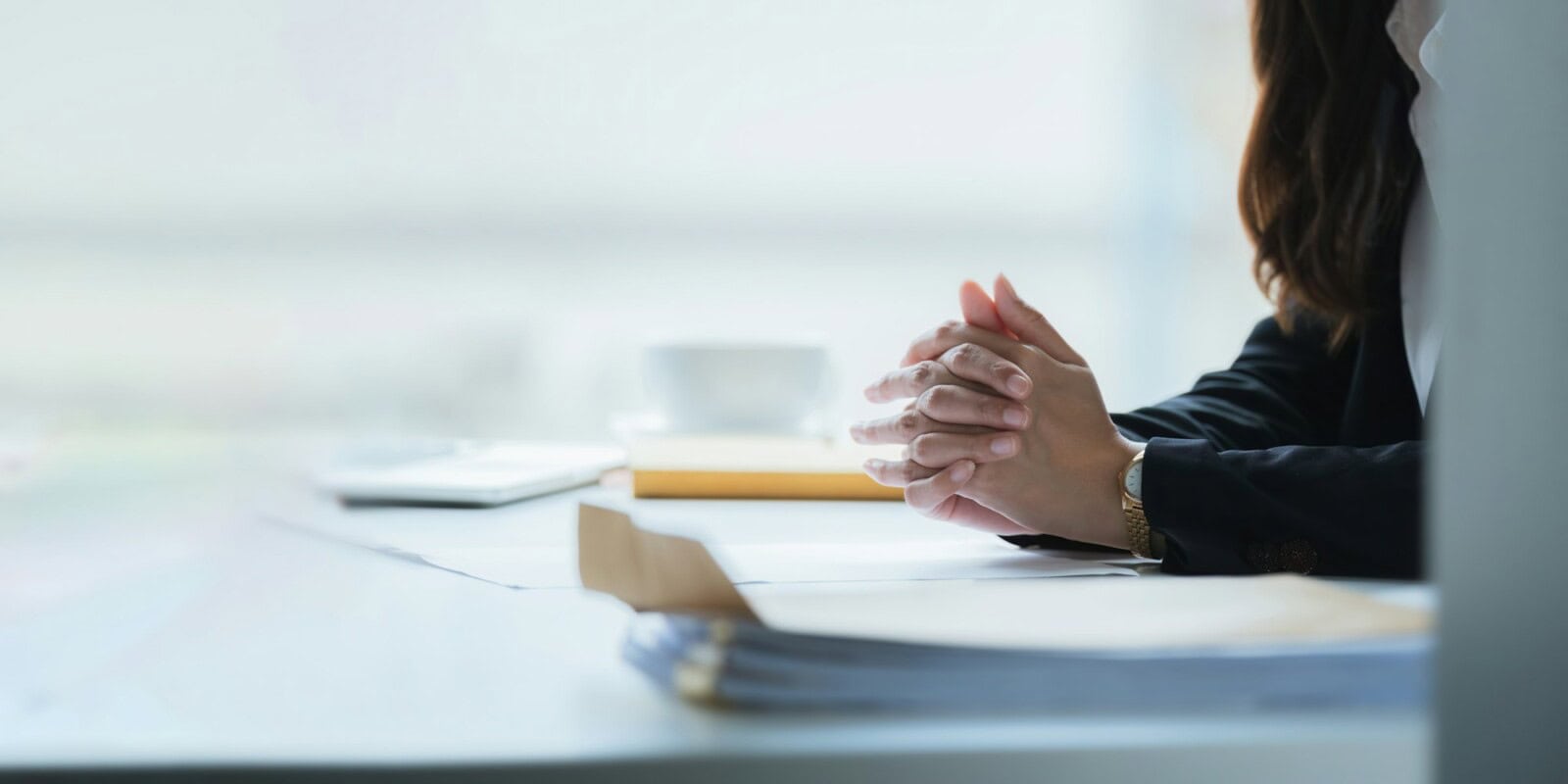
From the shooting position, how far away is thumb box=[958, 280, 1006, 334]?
70cm

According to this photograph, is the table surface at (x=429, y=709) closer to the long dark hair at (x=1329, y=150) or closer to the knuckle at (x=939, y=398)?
the knuckle at (x=939, y=398)

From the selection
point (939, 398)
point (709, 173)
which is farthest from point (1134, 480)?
point (709, 173)

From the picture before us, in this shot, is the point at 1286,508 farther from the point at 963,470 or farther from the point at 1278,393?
the point at 1278,393

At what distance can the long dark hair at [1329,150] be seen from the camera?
90 centimetres

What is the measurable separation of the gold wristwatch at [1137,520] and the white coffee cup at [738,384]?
59cm

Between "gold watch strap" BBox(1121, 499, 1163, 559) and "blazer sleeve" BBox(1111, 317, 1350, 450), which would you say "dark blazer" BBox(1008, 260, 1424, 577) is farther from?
"blazer sleeve" BBox(1111, 317, 1350, 450)

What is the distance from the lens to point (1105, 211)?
2.22 meters

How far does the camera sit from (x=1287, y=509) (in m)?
0.56

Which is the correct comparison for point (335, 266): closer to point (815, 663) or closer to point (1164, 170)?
point (815, 663)

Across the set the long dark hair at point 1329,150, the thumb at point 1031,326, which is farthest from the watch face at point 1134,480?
the long dark hair at point 1329,150

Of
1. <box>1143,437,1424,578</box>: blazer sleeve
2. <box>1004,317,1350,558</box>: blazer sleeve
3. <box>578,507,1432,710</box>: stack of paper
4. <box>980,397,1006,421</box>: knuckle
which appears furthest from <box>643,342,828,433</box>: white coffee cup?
<box>578,507,1432,710</box>: stack of paper

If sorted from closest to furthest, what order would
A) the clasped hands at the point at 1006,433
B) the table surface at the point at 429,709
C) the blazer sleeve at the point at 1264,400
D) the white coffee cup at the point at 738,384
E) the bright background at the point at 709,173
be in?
the table surface at the point at 429,709 < the clasped hands at the point at 1006,433 < the blazer sleeve at the point at 1264,400 < the white coffee cup at the point at 738,384 < the bright background at the point at 709,173

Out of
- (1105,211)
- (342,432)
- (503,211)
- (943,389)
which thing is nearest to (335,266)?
(503,211)

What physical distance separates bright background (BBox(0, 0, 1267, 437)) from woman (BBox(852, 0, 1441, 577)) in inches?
17.2
